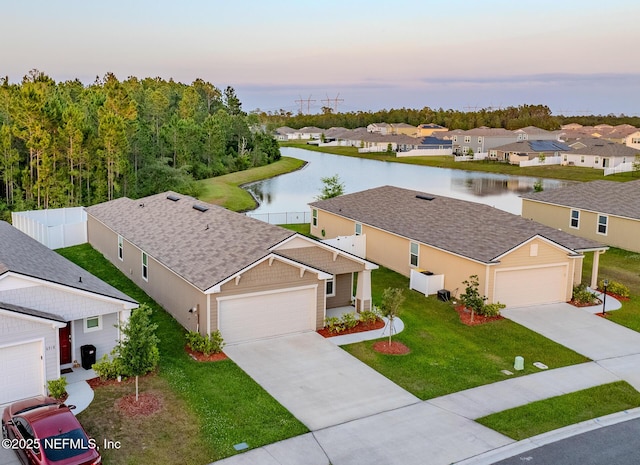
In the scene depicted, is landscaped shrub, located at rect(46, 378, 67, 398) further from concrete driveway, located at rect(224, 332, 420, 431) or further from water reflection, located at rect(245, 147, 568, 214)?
water reflection, located at rect(245, 147, 568, 214)

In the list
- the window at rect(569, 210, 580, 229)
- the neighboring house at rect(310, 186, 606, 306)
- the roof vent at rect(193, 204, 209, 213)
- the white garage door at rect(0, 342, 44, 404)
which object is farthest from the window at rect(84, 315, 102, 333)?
the window at rect(569, 210, 580, 229)

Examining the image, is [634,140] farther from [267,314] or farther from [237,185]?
[267,314]

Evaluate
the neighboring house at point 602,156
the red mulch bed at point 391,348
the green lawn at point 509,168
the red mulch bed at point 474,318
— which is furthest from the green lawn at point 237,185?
the neighboring house at point 602,156

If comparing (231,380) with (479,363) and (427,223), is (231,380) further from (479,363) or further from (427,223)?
(427,223)

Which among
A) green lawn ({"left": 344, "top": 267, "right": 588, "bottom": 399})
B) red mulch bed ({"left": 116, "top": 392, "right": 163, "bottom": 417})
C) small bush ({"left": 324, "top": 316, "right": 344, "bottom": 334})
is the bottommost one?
green lawn ({"left": 344, "top": 267, "right": 588, "bottom": 399})

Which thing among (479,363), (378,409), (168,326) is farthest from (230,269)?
(479,363)

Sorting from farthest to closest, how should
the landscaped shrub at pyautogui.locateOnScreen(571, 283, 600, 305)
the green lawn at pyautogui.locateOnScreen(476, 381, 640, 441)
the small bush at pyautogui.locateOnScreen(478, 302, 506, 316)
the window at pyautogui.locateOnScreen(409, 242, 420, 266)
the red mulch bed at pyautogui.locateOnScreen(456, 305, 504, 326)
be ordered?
the window at pyautogui.locateOnScreen(409, 242, 420, 266) < the landscaped shrub at pyautogui.locateOnScreen(571, 283, 600, 305) < the small bush at pyautogui.locateOnScreen(478, 302, 506, 316) < the red mulch bed at pyautogui.locateOnScreen(456, 305, 504, 326) < the green lawn at pyautogui.locateOnScreen(476, 381, 640, 441)
